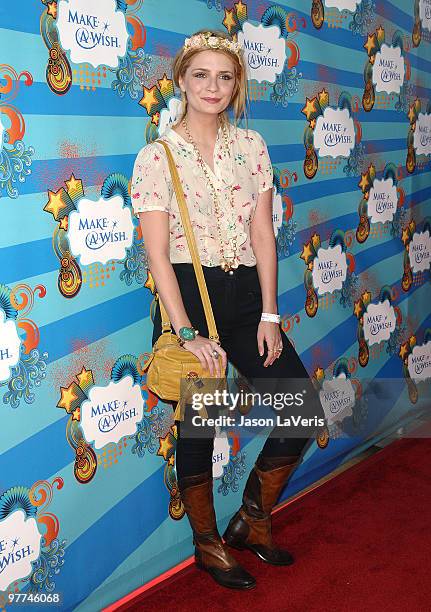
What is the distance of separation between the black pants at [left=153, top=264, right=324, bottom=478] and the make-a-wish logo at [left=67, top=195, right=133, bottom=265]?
0.69ft

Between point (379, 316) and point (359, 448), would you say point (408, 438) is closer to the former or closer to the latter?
point (359, 448)

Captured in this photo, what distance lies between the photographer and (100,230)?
2.06m

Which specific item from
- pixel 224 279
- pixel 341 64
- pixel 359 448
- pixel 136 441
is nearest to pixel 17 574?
pixel 136 441

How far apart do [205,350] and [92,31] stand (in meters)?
0.94

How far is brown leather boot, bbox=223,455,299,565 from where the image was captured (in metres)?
2.27

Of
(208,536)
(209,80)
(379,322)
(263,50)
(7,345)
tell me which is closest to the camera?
(7,345)

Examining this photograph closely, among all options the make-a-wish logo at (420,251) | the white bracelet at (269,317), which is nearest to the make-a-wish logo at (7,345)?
the white bracelet at (269,317)

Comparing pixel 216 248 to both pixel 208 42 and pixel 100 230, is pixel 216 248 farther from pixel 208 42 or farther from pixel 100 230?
pixel 208 42

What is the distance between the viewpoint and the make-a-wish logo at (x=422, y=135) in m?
3.40

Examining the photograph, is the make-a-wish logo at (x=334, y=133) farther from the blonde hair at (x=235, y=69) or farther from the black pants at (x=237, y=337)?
the black pants at (x=237, y=337)

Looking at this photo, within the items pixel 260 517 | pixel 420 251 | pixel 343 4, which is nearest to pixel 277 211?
pixel 343 4

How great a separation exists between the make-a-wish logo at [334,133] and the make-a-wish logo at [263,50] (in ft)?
1.03

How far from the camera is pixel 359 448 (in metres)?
3.24

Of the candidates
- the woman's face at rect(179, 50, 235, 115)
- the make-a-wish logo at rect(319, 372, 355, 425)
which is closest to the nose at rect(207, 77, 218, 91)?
the woman's face at rect(179, 50, 235, 115)
